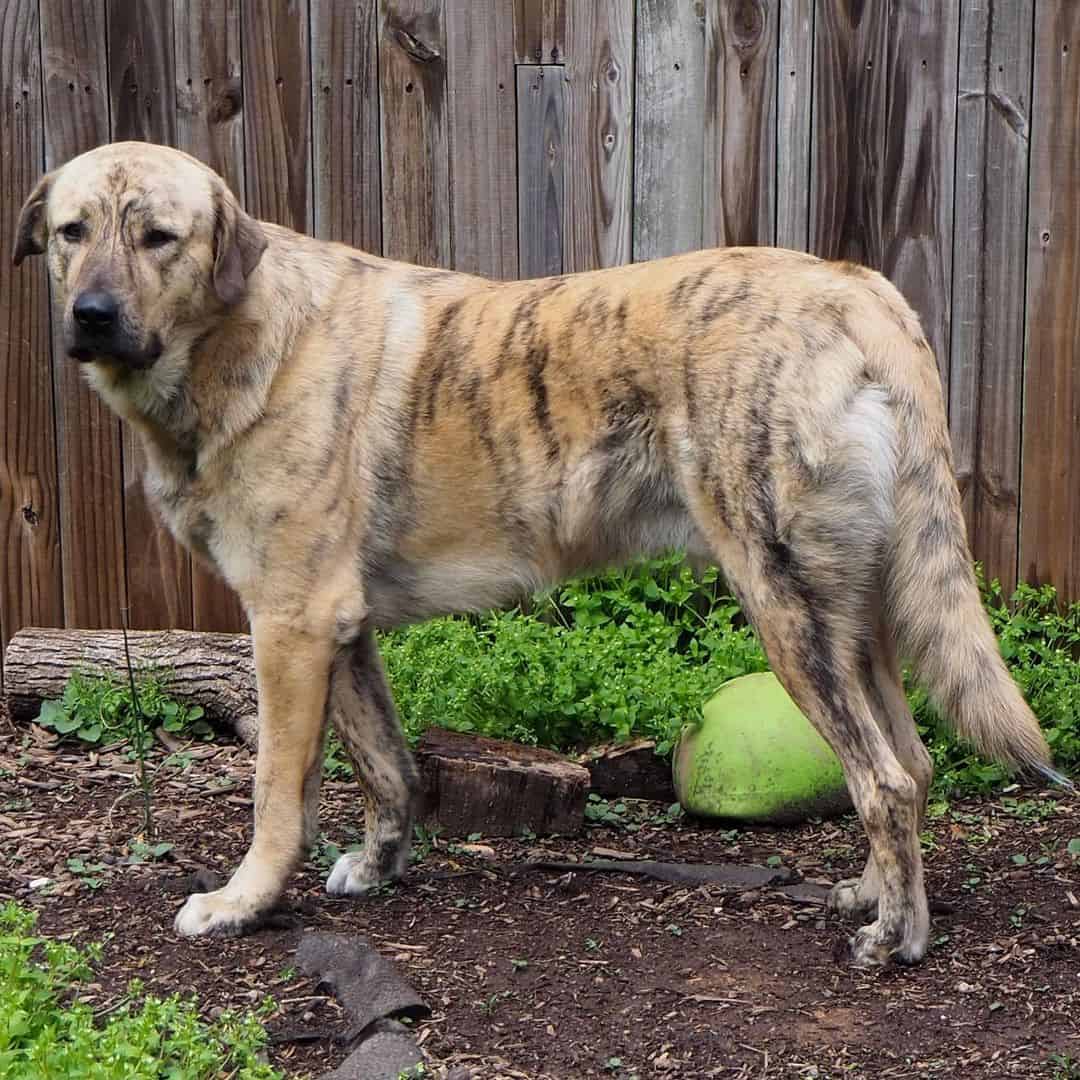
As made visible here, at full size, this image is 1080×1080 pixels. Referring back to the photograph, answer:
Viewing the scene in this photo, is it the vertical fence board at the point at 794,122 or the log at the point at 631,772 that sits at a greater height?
the vertical fence board at the point at 794,122

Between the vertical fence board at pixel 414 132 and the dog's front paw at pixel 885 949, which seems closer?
the dog's front paw at pixel 885 949

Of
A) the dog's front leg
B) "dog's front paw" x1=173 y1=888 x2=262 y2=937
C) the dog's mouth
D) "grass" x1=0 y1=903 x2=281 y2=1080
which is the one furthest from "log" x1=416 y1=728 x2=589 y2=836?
the dog's mouth

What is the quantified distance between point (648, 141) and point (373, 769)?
2559mm

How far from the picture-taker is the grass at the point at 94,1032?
2752 mm

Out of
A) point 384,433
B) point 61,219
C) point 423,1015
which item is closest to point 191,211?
point 61,219

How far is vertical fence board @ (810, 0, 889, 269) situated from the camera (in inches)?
204

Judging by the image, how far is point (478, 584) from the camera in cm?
399

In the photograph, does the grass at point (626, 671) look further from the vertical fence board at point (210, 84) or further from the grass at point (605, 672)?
the vertical fence board at point (210, 84)

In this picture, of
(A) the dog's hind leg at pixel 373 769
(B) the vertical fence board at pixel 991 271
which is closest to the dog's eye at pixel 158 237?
(A) the dog's hind leg at pixel 373 769

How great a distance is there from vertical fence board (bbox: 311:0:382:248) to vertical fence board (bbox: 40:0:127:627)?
78 centimetres

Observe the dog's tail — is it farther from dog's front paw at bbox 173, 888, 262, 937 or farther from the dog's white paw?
dog's front paw at bbox 173, 888, 262, 937

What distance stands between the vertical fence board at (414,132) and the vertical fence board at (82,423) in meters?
1.03

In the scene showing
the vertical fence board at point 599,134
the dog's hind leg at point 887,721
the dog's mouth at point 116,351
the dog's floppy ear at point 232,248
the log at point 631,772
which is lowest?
the log at point 631,772

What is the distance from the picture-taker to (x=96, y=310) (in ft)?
11.4
